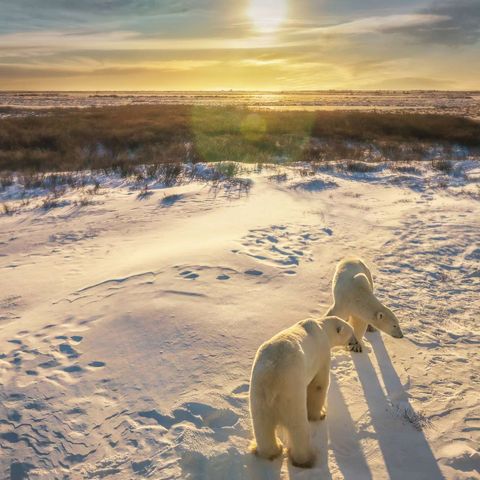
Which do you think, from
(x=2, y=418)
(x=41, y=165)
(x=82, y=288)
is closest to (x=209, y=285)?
(x=82, y=288)

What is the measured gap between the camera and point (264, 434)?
341 centimetres

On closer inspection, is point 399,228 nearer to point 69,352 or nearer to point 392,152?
point 69,352

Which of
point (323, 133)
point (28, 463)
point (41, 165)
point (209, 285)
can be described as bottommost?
point (28, 463)

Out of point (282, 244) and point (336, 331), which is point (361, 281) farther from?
point (282, 244)

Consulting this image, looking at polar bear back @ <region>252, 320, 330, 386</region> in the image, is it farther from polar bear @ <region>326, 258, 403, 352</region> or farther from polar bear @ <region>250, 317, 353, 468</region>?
polar bear @ <region>326, 258, 403, 352</region>

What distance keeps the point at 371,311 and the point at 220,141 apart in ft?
70.1

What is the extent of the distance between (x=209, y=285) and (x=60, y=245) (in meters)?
4.22

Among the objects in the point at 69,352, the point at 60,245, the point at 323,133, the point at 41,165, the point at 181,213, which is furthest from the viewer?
the point at 323,133

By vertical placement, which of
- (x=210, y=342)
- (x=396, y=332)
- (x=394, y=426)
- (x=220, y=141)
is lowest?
(x=394, y=426)

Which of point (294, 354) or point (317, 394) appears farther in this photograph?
point (317, 394)

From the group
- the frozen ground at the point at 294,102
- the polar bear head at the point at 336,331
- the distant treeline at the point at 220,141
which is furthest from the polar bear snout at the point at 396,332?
the frozen ground at the point at 294,102

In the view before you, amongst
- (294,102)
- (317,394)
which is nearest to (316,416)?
(317,394)

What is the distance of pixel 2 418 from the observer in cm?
403

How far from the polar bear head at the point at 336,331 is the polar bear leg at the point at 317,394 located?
19.3 inches
